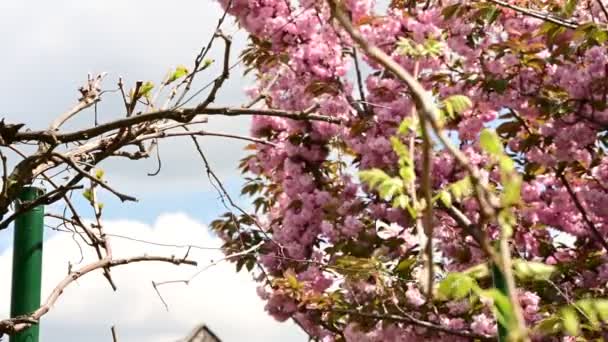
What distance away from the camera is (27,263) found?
2.65 m

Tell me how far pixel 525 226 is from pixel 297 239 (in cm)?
113

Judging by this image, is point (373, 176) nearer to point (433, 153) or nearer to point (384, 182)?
point (384, 182)

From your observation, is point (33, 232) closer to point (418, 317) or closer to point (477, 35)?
point (418, 317)

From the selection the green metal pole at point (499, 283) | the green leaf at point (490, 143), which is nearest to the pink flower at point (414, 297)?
the green metal pole at point (499, 283)

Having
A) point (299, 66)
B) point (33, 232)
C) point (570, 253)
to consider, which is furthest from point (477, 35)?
point (33, 232)

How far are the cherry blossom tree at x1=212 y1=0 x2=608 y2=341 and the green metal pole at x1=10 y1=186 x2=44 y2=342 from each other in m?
1.03

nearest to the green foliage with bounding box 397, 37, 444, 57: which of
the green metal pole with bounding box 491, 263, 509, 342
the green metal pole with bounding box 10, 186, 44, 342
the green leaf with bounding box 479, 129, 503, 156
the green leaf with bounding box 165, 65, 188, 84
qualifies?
the green metal pole with bounding box 491, 263, 509, 342

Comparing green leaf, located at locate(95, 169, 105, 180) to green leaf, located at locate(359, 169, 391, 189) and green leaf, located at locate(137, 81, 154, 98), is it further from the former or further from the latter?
green leaf, located at locate(359, 169, 391, 189)

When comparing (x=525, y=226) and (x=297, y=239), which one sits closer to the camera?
(x=525, y=226)

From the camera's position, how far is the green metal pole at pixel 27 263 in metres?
2.58

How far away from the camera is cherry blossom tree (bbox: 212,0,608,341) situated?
379 centimetres

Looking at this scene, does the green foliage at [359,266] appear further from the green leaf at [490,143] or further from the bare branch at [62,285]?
the green leaf at [490,143]

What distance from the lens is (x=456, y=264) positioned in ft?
13.5

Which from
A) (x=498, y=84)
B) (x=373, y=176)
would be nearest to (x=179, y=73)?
(x=498, y=84)
